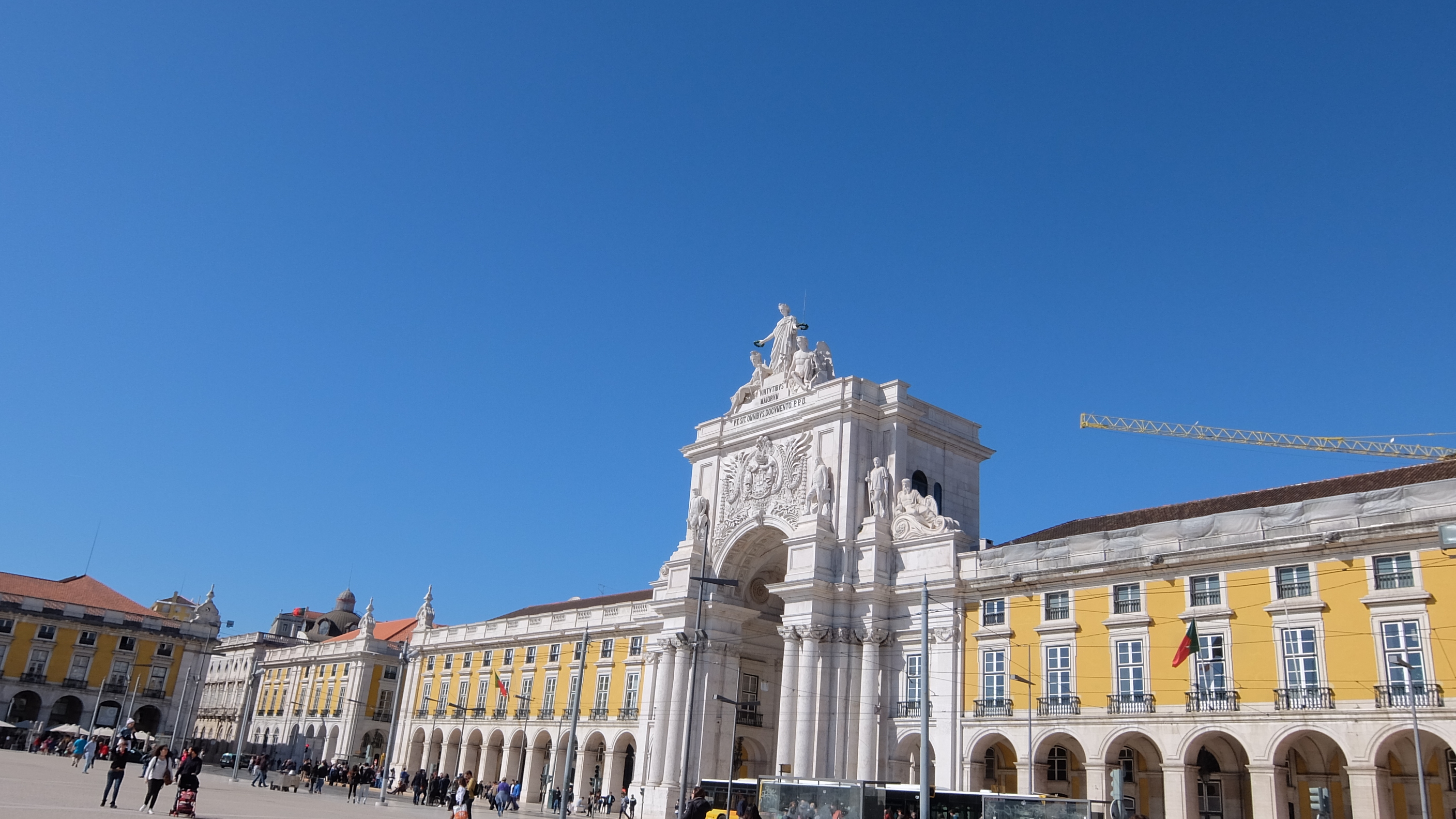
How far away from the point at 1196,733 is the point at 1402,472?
1214 centimetres

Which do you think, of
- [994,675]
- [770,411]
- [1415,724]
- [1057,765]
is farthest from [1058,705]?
[770,411]

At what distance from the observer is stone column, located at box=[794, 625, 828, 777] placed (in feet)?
147

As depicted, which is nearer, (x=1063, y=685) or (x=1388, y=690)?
(x=1388, y=690)

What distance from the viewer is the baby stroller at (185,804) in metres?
23.3

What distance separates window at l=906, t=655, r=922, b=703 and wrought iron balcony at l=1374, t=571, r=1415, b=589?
1660 centimetres

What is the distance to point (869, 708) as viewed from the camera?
44719mm

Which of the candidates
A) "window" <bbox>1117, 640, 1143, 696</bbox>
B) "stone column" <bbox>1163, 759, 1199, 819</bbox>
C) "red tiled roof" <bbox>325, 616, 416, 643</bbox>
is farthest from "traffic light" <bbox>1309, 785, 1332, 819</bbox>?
"red tiled roof" <bbox>325, 616, 416, 643</bbox>

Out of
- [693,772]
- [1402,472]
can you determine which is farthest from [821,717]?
[1402,472]

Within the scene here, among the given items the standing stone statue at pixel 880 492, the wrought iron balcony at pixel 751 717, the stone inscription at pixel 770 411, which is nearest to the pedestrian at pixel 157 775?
the standing stone statue at pixel 880 492

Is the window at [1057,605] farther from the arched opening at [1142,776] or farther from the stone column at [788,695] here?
the stone column at [788,695]

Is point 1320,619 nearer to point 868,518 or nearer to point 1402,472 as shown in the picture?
point 1402,472

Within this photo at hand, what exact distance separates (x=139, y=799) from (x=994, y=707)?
92.2ft

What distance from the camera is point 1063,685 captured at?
130 feet

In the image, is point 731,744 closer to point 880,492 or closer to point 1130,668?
point 880,492
